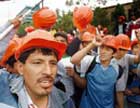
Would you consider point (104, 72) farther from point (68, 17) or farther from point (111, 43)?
point (68, 17)

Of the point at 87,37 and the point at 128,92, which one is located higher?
the point at 87,37

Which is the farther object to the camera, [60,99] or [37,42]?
[60,99]

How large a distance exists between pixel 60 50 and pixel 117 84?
2.32 metres

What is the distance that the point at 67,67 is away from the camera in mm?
4098

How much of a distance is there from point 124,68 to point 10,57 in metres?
2.14

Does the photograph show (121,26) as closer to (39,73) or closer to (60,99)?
(60,99)

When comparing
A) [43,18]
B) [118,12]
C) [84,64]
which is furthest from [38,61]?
[118,12]

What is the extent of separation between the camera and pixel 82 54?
390cm

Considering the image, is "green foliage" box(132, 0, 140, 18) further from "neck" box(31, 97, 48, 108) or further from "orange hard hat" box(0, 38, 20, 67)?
"neck" box(31, 97, 48, 108)

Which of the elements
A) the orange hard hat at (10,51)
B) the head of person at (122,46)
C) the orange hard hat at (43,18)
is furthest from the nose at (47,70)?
the head of person at (122,46)

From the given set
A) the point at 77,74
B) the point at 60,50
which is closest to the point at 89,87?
the point at 77,74

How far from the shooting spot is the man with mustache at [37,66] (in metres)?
2.14

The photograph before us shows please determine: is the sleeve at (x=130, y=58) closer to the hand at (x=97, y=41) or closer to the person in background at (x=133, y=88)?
the person in background at (x=133, y=88)

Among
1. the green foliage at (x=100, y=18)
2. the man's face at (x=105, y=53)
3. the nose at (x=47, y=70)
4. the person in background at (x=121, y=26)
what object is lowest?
the green foliage at (x=100, y=18)
